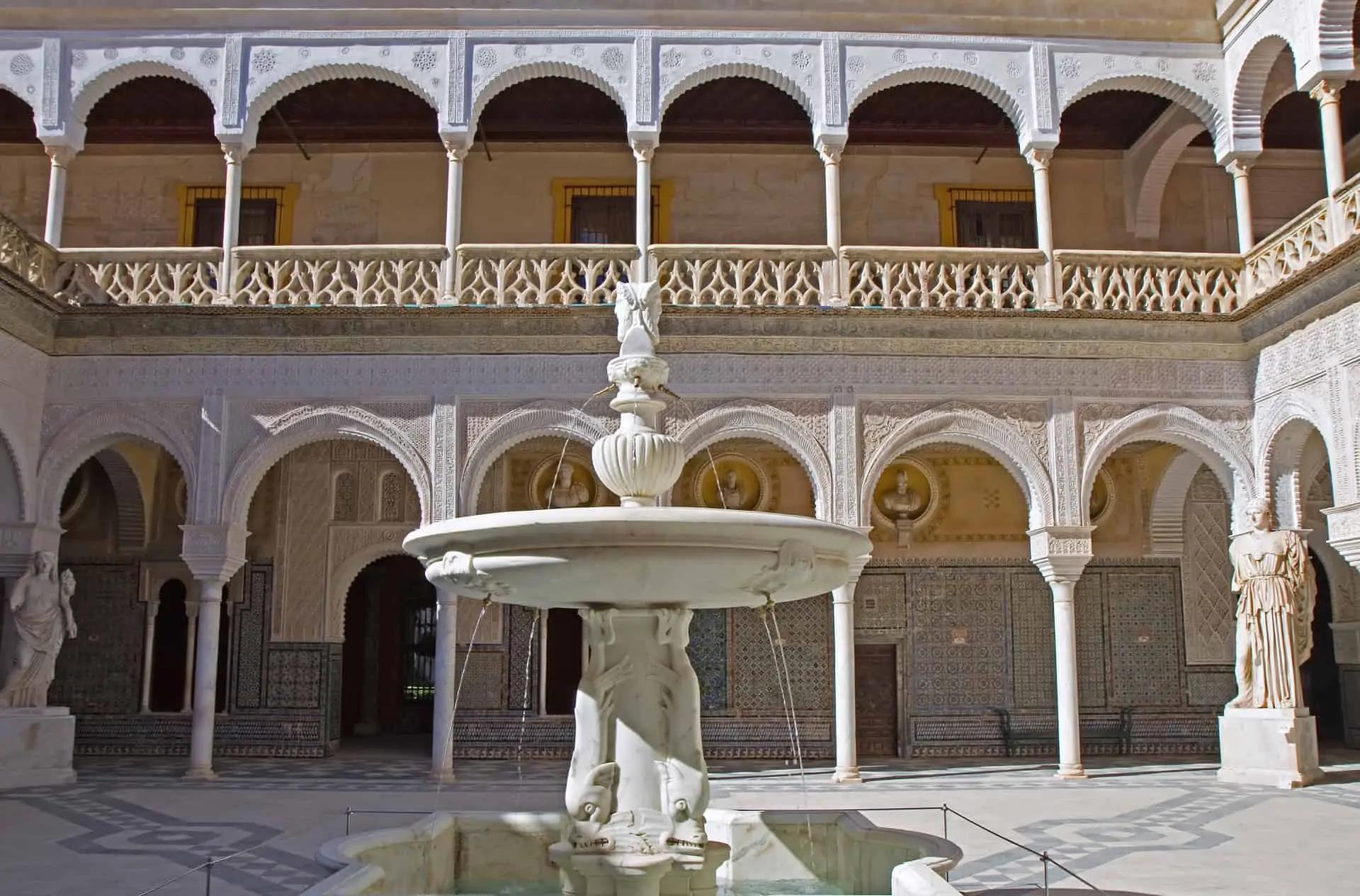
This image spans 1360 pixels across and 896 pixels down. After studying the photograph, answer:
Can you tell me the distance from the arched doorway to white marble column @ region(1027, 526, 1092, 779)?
6887 millimetres

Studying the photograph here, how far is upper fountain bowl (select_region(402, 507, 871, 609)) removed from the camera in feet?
14.3

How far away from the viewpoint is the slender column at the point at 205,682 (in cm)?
1063

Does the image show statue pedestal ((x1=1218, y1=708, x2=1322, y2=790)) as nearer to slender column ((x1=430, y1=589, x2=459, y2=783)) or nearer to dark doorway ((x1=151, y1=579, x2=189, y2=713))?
slender column ((x1=430, y1=589, x2=459, y2=783))

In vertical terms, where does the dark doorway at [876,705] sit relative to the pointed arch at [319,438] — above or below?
below

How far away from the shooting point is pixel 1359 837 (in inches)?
287

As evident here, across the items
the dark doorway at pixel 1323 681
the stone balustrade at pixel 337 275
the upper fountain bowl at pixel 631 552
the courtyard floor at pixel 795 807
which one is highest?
the stone balustrade at pixel 337 275

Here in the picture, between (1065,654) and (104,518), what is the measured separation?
371 inches

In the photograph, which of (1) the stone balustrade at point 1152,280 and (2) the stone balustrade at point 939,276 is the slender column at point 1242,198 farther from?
→ (2) the stone balustrade at point 939,276

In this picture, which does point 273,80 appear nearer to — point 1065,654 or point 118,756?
point 118,756

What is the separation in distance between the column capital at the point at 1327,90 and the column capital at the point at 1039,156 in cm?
215

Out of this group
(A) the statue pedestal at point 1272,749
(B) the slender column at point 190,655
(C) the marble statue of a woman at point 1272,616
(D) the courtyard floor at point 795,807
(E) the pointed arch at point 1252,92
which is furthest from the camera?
(B) the slender column at point 190,655

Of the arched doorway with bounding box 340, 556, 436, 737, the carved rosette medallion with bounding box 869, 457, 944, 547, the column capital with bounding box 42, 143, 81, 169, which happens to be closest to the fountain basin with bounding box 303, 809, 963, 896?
the carved rosette medallion with bounding box 869, 457, 944, 547

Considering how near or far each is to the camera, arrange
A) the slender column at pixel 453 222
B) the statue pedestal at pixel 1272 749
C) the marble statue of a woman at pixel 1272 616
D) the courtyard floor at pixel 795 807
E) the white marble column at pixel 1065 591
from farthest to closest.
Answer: the slender column at pixel 453 222
the white marble column at pixel 1065 591
the marble statue of a woman at pixel 1272 616
the statue pedestal at pixel 1272 749
the courtyard floor at pixel 795 807

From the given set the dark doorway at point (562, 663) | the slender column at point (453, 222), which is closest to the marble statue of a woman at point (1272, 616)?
the dark doorway at point (562, 663)
